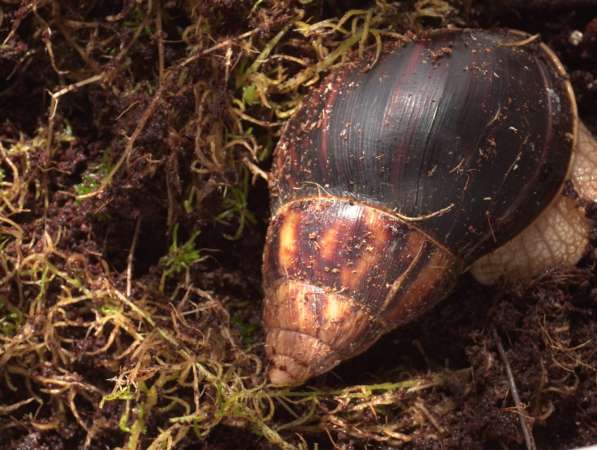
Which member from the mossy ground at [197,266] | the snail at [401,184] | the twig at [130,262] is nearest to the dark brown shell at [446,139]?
the snail at [401,184]

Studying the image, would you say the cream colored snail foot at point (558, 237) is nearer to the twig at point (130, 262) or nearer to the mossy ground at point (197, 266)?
the mossy ground at point (197, 266)

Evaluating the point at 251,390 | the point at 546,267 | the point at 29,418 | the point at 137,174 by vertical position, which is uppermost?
the point at 137,174

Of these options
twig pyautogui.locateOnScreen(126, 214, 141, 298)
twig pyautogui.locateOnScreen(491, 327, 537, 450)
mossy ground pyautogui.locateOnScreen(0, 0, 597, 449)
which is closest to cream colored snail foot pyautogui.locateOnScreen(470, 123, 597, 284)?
mossy ground pyautogui.locateOnScreen(0, 0, 597, 449)

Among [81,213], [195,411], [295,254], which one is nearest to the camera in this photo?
[295,254]

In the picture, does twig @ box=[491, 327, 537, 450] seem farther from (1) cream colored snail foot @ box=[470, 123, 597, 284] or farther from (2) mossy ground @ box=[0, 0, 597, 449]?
(1) cream colored snail foot @ box=[470, 123, 597, 284]

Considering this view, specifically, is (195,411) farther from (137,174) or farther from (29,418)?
(137,174)

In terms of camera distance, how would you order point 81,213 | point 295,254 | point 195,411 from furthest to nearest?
point 81,213
point 195,411
point 295,254

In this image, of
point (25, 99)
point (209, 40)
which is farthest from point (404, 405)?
point (25, 99)
